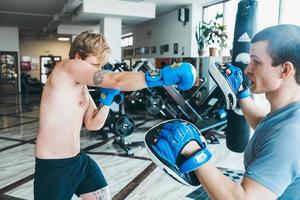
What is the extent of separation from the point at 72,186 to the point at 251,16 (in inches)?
66.3

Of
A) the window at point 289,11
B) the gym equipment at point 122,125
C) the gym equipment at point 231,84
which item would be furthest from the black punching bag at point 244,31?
the window at point 289,11

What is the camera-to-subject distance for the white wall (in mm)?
8789

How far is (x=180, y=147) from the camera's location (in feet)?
2.95

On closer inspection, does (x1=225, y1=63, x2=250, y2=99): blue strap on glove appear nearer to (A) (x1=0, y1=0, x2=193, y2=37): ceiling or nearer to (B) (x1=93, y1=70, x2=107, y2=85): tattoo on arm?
(B) (x1=93, y1=70, x2=107, y2=85): tattoo on arm

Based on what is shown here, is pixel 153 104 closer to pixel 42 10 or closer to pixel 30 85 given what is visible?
pixel 42 10

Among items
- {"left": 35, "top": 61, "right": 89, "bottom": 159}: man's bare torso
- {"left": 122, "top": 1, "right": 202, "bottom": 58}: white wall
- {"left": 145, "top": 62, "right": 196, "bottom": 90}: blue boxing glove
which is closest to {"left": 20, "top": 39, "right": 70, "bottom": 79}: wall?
{"left": 122, "top": 1, "right": 202, "bottom": 58}: white wall

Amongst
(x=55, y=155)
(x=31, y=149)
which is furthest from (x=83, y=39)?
(x=31, y=149)

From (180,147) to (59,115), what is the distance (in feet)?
3.84

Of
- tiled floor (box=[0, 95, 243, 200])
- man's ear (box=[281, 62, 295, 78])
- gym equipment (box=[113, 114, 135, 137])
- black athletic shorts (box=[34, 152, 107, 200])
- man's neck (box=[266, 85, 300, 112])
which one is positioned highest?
man's ear (box=[281, 62, 295, 78])

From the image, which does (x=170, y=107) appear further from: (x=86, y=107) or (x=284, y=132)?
(x=284, y=132)

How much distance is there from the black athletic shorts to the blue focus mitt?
3.60ft

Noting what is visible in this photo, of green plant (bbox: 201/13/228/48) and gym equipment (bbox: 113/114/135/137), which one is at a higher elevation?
green plant (bbox: 201/13/228/48)

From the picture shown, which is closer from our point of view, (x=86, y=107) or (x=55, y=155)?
(x=55, y=155)

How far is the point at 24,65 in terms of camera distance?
56.0 ft
